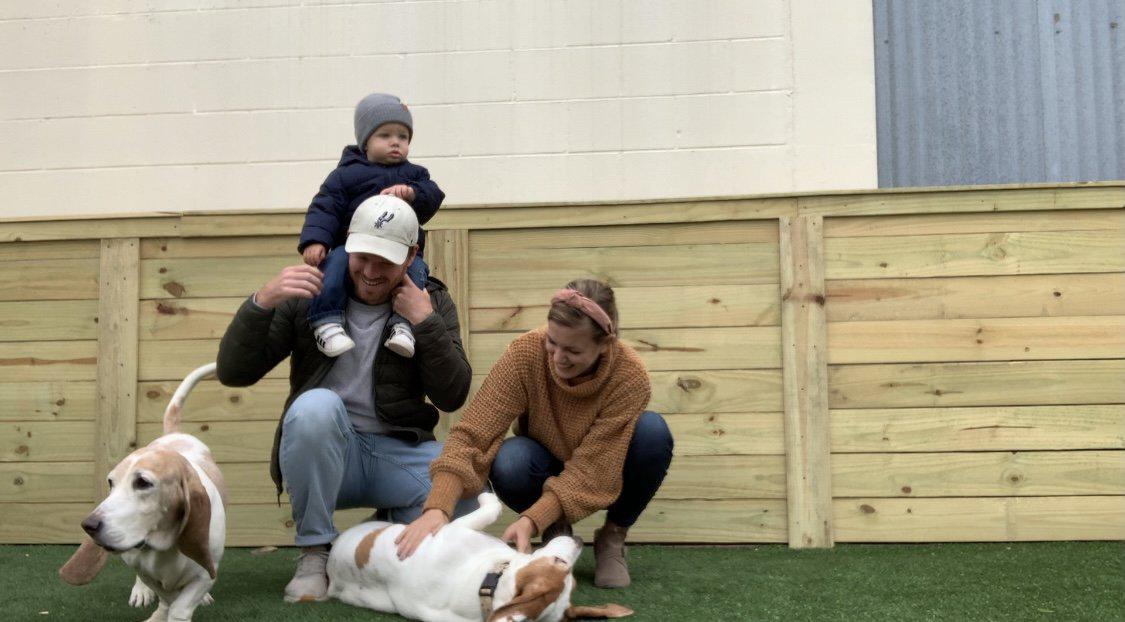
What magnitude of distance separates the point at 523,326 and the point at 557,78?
4.28 feet

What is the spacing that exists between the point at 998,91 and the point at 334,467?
3.07m

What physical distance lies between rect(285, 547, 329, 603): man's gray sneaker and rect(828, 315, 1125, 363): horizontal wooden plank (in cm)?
164

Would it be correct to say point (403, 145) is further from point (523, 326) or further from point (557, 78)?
point (557, 78)

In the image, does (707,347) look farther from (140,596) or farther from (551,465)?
(140,596)

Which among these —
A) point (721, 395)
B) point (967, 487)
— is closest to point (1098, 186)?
point (967, 487)

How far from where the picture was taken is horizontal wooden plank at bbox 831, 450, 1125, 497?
126 inches

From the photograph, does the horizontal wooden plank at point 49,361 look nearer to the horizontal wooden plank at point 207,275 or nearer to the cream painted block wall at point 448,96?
the horizontal wooden plank at point 207,275

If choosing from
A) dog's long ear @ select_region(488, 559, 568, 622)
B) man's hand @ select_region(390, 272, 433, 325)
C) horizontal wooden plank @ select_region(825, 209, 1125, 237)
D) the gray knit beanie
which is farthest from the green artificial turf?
the gray knit beanie

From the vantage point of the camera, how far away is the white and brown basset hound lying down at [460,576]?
2.01m

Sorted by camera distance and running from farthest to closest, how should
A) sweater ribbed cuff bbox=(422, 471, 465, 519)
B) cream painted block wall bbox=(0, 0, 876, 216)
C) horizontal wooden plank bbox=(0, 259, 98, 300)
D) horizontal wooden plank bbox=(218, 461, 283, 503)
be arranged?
cream painted block wall bbox=(0, 0, 876, 216)
horizontal wooden plank bbox=(0, 259, 98, 300)
horizontal wooden plank bbox=(218, 461, 283, 503)
sweater ribbed cuff bbox=(422, 471, 465, 519)

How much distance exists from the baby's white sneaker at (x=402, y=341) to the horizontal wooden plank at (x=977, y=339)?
4.54 ft

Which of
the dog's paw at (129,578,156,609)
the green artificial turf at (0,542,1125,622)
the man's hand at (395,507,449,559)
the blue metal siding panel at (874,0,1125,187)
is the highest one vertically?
the blue metal siding panel at (874,0,1125,187)

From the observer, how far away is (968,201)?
3299 mm

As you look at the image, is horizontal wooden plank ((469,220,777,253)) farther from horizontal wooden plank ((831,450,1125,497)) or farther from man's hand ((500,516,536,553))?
man's hand ((500,516,536,553))
